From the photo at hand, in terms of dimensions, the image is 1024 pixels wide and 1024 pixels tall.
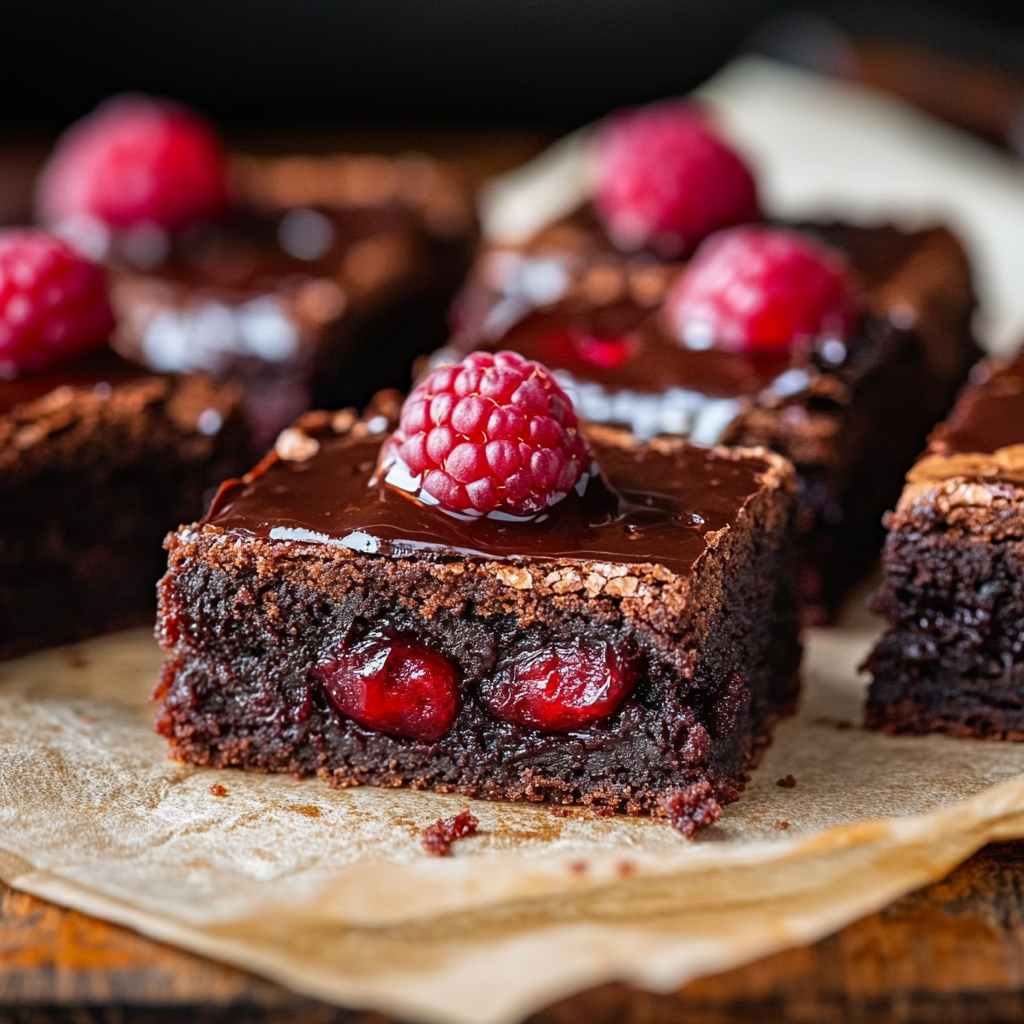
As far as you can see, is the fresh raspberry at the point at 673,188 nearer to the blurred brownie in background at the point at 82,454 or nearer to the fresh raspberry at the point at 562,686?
the blurred brownie in background at the point at 82,454

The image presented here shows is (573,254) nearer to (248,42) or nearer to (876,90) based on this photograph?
(876,90)

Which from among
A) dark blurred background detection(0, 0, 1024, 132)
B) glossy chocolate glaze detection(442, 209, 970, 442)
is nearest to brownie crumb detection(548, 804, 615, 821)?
glossy chocolate glaze detection(442, 209, 970, 442)

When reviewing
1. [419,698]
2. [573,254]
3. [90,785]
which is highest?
[573,254]

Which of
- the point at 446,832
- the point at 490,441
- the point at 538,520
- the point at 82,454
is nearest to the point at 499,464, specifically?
the point at 490,441

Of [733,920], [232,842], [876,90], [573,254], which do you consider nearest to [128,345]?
[573,254]

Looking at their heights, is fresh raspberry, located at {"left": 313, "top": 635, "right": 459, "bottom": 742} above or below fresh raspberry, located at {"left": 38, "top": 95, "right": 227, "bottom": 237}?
below

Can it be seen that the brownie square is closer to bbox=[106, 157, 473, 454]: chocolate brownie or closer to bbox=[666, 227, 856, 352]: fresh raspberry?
bbox=[666, 227, 856, 352]: fresh raspberry
